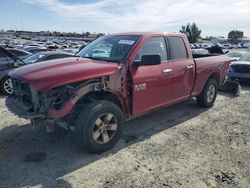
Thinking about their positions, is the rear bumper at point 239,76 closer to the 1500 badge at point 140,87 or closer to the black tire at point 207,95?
the black tire at point 207,95

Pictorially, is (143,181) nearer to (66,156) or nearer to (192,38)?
(66,156)

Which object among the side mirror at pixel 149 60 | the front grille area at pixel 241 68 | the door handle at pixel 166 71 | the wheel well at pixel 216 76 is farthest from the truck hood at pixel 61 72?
the front grille area at pixel 241 68

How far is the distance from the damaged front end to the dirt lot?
2.15 feet

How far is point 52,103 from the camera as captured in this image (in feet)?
13.0

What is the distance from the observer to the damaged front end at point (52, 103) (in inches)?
154

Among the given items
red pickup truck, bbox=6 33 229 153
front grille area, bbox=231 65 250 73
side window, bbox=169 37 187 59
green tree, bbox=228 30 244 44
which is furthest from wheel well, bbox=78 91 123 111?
green tree, bbox=228 30 244 44

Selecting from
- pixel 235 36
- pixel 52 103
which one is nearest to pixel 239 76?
pixel 52 103

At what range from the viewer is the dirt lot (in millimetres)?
3697

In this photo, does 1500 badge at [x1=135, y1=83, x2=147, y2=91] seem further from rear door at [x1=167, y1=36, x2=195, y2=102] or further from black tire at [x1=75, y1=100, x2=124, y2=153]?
rear door at [x1=167, y1=36, x2=195, y2=102]

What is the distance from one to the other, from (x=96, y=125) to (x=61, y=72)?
38.6 inches

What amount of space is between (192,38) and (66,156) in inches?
3080

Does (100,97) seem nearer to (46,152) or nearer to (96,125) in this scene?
(96,125)

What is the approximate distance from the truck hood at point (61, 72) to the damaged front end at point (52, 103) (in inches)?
5.0

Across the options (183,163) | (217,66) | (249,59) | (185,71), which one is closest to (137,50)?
(185,71)
